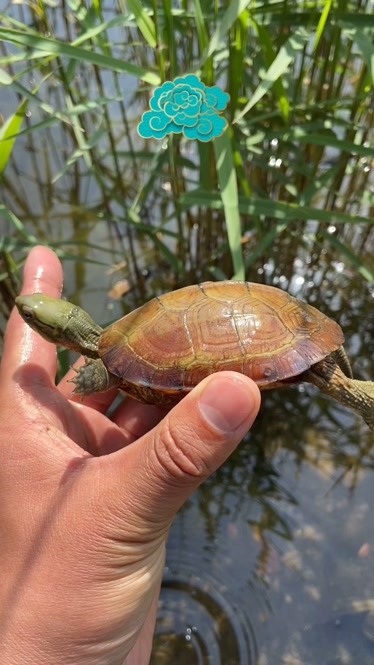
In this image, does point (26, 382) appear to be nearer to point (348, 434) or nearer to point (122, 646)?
point (122, 646)

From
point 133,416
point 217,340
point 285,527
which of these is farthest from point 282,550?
point 217,340

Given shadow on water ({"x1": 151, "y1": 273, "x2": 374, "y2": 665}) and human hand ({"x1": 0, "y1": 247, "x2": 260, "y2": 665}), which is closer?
human hand ({"x1": 0, "y1": 247, "x2": 260, "y2": 665})

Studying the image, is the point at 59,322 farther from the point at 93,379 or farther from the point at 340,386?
the point at 340,386

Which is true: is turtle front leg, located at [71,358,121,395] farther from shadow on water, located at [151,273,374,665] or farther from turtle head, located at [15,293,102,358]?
shadow on water, located at [151,273,374,665]

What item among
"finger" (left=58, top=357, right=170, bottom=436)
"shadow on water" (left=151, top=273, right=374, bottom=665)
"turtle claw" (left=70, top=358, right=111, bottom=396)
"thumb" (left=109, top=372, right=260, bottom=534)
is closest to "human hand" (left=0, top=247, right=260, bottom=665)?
"thumb" (left=109, top=372, right=260, bottom=534)

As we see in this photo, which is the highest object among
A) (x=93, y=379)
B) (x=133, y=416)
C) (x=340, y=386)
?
(x=93, y=379)

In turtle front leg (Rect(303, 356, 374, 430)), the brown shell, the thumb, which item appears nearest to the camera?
the thumb

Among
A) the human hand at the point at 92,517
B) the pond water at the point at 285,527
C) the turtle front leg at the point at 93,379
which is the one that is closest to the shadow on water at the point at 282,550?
the pond water at the point at 285,527
